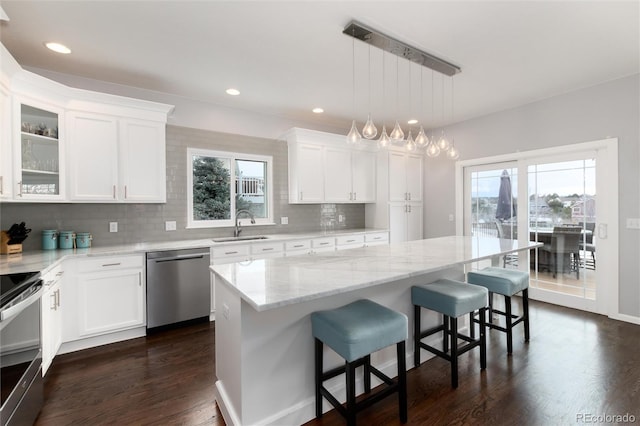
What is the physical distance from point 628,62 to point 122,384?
5.41 metres

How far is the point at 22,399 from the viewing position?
165 centimetres

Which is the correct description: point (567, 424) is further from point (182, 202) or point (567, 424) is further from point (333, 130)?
point (333, 130)

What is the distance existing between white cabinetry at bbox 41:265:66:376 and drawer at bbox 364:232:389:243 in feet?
12.0

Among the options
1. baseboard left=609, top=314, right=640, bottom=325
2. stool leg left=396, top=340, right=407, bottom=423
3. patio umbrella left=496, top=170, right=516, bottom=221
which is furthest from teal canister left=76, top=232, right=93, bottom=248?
baseboard left=609, top=314, right=640, bottom=325

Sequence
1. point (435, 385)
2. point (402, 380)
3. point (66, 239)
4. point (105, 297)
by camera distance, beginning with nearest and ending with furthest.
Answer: point (402, 380), point (435, 385), point (105, 297), point (66, 239)

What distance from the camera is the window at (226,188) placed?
3807 millimetres

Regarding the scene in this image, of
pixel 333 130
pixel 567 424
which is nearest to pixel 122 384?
pixel 567 424

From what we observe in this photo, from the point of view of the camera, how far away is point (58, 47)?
8.35 feet

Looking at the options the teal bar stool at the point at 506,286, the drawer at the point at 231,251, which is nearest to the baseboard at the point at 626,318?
the teal bar stool at the point at 506,286

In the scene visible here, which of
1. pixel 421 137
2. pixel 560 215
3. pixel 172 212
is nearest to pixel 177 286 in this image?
pixel 172 212

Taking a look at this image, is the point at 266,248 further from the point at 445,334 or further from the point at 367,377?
the point at 445,334

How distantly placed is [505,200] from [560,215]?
0.69 metres

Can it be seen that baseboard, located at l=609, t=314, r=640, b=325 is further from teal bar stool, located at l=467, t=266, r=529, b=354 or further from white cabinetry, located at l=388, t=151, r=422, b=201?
white cabinetry, located at l=388, t=151, r=422, b=201

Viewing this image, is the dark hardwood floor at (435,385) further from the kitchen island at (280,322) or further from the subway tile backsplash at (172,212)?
the subway tile backsplash at (172,212)
